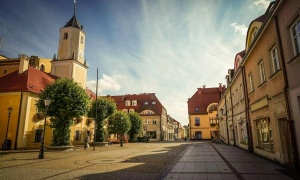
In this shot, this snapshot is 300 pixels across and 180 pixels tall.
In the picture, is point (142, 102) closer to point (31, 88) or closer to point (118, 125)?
point (118, 125)

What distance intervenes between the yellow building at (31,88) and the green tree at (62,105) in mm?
2588

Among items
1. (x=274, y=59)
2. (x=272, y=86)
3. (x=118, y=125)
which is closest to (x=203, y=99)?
(x=118, y=125)

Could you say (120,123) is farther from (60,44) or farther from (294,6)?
(294,6)

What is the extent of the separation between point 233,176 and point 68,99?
18.7 metres

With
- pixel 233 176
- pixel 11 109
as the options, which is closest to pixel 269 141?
pixel 233 176

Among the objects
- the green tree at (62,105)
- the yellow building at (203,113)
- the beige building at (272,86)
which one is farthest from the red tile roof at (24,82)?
the yellow building at (203,113)

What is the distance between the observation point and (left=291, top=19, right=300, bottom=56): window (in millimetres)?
8547

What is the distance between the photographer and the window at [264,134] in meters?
12.6

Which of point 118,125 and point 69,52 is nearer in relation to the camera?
point 118,125

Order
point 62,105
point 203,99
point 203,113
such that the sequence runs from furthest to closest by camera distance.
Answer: point 203,99 → point 203,113 → point 62,105

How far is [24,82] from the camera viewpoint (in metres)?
28.4

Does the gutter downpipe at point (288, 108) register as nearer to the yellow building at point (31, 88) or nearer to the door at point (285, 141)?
the door at point (285, 141)

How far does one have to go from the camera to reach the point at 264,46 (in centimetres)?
1218

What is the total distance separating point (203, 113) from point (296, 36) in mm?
52252
